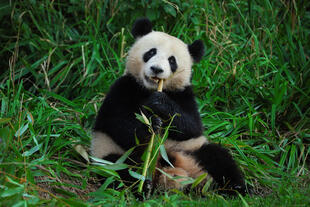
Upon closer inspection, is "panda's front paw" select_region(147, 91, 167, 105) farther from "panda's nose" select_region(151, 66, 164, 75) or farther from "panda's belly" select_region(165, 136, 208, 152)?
"panda's belly" select_region(165, 136, 208, 152)

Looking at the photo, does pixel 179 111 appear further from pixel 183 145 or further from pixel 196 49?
pixel 196 49

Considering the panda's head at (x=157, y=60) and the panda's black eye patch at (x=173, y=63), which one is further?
the panda's black eye patch at (x=173, y=63)

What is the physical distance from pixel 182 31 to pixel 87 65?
1384 millimetres

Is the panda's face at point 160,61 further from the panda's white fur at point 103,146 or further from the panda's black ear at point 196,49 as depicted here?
the panda's white fur at point 103,146

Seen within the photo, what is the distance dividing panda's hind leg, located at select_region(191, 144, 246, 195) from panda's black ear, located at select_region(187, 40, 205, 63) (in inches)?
41.6

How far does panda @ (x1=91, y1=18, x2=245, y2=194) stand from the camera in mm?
3885

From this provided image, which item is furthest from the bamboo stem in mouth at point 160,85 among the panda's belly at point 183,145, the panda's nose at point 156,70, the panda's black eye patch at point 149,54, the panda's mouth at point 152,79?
the panda's belly at point 183,145

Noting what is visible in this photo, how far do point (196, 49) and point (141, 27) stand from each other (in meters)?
0.61

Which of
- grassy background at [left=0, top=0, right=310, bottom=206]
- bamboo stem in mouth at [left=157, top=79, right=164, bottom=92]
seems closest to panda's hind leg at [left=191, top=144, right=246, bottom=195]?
grassy background at [left=0, top=0, right=310, bottom=206]

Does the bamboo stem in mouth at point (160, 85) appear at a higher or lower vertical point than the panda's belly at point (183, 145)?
higher

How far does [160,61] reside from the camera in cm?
403

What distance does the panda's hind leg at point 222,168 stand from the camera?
3.87 m

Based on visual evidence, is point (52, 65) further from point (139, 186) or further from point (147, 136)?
point (139, 186)

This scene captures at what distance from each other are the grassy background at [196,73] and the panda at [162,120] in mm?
458
